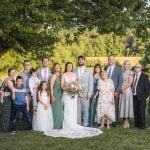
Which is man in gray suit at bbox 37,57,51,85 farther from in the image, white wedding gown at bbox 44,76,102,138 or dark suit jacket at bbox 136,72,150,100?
dark suit jacket at bbox 136,72,150,100

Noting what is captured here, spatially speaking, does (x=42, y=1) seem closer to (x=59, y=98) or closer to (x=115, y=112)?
(x=59, y=98)

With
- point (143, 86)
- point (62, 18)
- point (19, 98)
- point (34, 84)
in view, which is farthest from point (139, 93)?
point (62, 18)

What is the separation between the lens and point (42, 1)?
559 inches

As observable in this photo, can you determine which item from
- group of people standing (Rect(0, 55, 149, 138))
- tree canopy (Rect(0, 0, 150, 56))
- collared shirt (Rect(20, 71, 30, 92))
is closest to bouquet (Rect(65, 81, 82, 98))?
group of people standing (Rect(0, 55, 149, 138))

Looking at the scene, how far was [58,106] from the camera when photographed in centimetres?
1323

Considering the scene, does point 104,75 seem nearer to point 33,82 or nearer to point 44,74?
point 44,74

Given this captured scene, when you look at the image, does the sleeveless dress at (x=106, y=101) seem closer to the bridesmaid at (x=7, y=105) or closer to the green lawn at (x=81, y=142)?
the green lawn at (x=81, y=142)

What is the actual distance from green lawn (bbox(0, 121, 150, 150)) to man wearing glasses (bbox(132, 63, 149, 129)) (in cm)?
85

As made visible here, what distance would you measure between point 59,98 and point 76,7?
13.7 ft

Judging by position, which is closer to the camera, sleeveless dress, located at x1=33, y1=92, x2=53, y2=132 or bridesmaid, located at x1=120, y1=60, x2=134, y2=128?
sleeveless dress, located at x1=33, y1=92, x2=53, y2=132

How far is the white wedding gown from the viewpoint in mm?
12234

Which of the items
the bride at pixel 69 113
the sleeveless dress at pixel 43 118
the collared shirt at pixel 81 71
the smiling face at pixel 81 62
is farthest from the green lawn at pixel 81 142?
the smiling face at pixel 81 62

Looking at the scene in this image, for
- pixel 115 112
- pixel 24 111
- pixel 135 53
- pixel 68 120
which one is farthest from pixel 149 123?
pixel 135 53

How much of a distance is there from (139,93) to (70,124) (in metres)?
2.08
